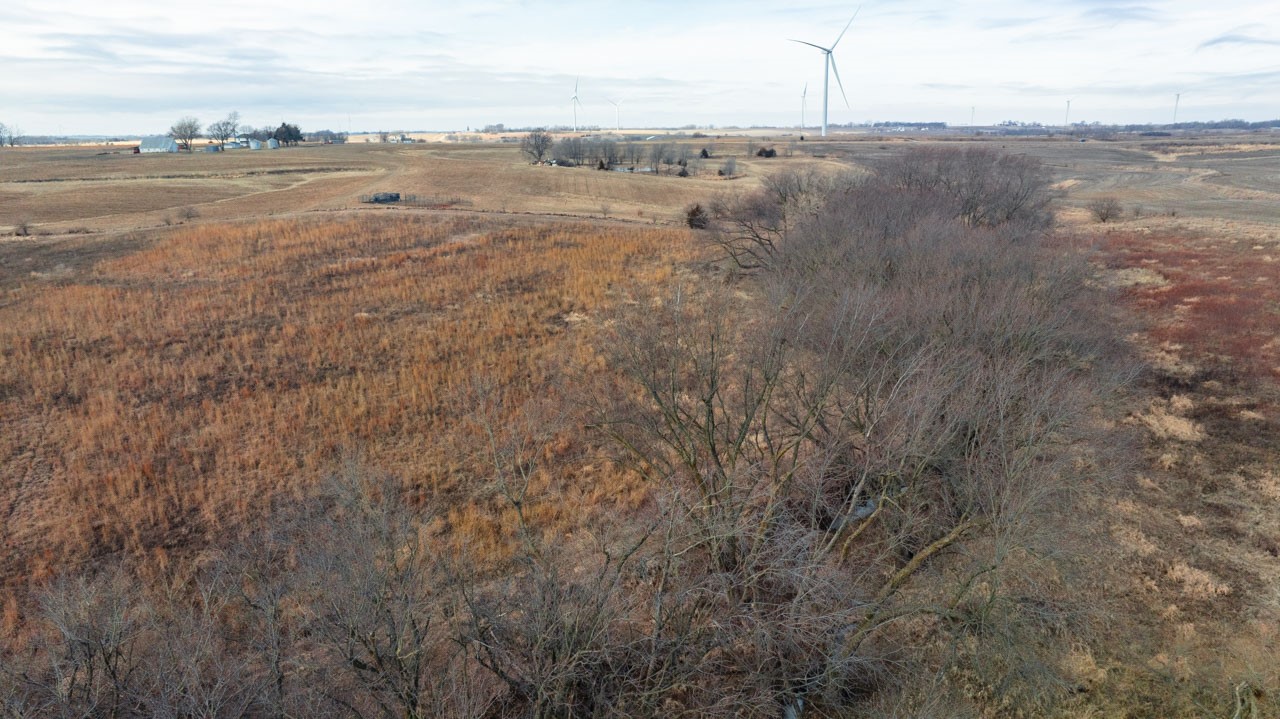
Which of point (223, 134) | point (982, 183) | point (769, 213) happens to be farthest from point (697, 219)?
point (223, 134)

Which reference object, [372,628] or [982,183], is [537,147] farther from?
Answer: [372,628]

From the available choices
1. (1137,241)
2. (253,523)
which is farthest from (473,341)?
(1137,241)

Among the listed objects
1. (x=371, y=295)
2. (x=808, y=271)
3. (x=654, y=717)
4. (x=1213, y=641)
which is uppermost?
(x=808, y=271)

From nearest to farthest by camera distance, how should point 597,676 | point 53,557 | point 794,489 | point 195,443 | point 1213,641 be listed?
1. point 597,676
2. point 1213,641
3. point 794,489
4. point 53,557
5. point 195,443

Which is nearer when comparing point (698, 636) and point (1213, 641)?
point (698, 636)

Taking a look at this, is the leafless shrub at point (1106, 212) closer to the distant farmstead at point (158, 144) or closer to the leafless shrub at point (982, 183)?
the leafless shrub at point (982, 183)

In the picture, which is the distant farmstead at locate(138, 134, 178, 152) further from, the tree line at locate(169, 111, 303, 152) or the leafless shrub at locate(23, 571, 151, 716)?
the leafless shrub at locate(23, 571, 151, 716)

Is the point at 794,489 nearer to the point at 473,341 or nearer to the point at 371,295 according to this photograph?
the point at 473,341
